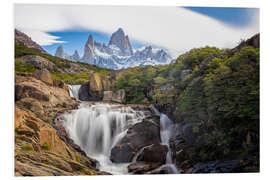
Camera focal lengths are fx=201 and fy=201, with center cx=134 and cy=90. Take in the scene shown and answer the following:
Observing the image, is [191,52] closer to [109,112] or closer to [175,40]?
[175,40]

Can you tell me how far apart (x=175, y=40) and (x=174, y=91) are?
1216 millimetres

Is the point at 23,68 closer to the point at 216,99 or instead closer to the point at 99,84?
the point at 99,84

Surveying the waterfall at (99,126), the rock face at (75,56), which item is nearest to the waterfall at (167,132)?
the waterfall at (99,126)

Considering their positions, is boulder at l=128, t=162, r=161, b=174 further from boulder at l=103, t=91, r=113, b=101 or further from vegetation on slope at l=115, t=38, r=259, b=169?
boulder at l=103, t=91, r=113, b=101

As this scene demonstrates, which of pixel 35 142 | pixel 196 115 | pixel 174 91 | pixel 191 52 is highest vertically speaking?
pixel 191 52

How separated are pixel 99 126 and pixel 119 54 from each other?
5.99ft

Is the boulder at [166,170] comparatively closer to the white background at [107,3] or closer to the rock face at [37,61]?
the white background at [107,3]

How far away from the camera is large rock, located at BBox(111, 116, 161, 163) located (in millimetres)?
4598

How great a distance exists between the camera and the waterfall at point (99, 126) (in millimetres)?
4719

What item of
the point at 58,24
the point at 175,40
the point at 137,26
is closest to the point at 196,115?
the point at 175,40

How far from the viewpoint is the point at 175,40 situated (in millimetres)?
4797

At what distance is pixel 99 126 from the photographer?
494 centimetres

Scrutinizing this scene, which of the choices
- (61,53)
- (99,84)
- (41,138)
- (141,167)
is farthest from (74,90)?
(141,167)

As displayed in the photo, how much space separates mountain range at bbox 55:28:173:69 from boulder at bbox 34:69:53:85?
491 millimetres
